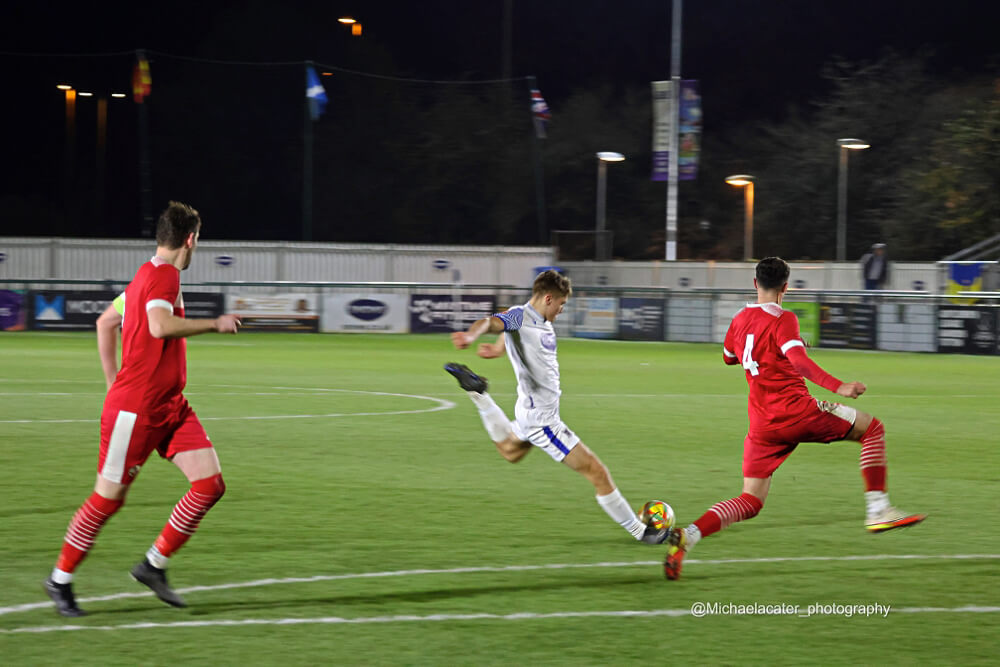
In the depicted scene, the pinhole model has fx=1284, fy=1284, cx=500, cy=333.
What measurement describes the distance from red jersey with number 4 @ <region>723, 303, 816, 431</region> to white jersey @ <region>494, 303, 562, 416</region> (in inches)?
44.3

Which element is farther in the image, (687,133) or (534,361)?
(687,133)

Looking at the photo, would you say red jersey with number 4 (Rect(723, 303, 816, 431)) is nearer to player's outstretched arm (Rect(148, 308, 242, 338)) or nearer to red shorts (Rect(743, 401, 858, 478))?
red shorts (Rect(743, 401, 858, 478))

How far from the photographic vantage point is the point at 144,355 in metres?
6.07

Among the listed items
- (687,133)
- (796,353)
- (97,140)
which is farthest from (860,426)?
(97,140)

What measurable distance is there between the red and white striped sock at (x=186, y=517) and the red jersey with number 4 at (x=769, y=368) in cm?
311

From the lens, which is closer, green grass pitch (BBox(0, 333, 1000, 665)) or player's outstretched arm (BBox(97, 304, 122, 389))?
green grass pitch (BBox(0, 333, 1000, 665))

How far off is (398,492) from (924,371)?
1861 centimetres

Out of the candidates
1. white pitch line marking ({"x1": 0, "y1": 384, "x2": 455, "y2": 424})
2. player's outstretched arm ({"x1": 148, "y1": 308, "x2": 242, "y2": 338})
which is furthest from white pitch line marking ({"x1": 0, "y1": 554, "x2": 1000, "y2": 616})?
white pitch line marking ({"x1": 0, "y1": 384, "x2": 455, "y2": 424})

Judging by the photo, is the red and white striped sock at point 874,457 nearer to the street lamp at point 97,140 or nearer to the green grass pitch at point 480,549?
the green grass pitch at point 480,549

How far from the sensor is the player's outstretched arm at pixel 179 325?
5.80 meters

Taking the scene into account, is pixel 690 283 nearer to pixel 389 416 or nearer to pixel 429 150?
pixel 429 150

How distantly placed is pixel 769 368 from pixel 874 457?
985 mm

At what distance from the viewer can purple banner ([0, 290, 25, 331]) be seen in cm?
3847

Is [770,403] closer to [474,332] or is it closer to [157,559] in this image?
[474,332]
